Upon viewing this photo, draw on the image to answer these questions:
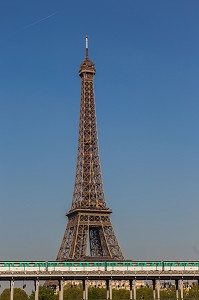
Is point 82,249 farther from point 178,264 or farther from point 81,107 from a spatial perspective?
point 81,107

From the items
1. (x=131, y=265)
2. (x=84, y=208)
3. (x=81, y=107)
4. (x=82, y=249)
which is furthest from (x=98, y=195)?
(x=131, y=265)

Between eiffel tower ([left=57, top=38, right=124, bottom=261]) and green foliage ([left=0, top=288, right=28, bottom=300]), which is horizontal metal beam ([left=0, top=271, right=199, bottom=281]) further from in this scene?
green foliage ([left=0, top=288, right=28, bottom=300])

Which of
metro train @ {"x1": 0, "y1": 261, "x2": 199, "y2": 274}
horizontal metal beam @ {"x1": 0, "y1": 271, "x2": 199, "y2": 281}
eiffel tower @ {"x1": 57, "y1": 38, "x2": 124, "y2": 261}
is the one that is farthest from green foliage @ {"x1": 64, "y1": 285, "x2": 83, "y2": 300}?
horizontal metal beam @ {"x1": 0, "y1": 271, "x2": 199, "y2": 281}

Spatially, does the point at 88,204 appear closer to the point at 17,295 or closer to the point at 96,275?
the point at 17,295

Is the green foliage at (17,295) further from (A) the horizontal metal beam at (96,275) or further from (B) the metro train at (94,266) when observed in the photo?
(A) the horizontal metal beam at (96,275)

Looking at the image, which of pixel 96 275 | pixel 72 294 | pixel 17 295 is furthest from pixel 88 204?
pixel 96 275

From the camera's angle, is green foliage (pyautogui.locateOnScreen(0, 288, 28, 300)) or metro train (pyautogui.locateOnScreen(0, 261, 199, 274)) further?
green foliage (pyautogui.locateOnScreen(0, 288, 28, 300))
